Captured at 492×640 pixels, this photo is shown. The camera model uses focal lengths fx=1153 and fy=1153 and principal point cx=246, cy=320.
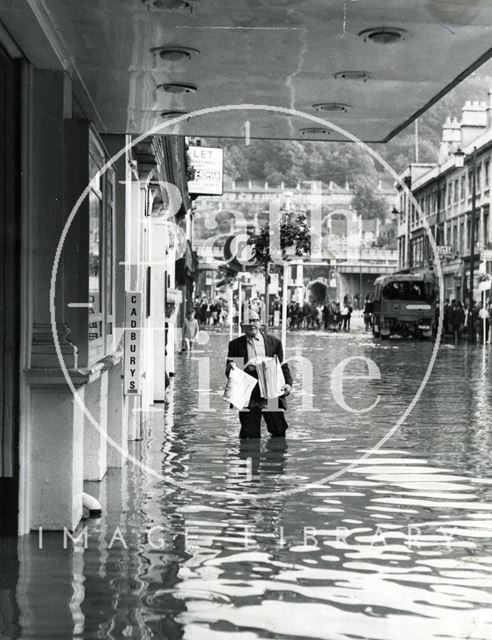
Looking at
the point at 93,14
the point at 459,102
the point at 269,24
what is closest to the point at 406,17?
the point at 269,24

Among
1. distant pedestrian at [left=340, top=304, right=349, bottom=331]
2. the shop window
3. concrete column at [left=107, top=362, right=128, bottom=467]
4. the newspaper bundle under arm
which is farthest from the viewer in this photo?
distant pedestrian at [left=340, top=304, right=349, bottom=331]

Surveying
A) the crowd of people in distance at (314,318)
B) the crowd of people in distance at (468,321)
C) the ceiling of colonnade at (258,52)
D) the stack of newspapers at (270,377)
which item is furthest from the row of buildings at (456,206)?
the ceiling of colonnade at (258,52)

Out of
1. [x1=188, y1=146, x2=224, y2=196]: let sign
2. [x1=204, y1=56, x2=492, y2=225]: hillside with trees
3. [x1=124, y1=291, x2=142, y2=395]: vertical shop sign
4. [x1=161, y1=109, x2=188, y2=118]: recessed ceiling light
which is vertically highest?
[x1=204, y1=56, x2=492, y2=225]: hillside with trees

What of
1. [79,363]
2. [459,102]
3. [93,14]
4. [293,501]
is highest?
[459,102]

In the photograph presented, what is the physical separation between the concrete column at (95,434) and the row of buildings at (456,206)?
48098 mm

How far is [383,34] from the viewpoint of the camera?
24.3 feet

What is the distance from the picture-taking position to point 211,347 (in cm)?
3991

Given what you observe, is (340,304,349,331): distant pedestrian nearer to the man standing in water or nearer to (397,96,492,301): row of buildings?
(397,96,492,301): row of buildings

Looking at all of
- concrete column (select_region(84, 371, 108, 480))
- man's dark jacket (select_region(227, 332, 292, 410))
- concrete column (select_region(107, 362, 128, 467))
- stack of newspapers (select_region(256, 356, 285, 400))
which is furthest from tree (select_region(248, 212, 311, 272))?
concrete column (select_region(84, 371, 108, 480))

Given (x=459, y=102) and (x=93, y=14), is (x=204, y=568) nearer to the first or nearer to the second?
(x=93, y=14)

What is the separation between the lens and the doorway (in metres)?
7.62

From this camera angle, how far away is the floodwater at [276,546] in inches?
226

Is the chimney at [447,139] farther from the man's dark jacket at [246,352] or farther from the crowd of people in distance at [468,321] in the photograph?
the man's dark jacket at [246,352]

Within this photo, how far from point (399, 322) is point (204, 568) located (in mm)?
49318
